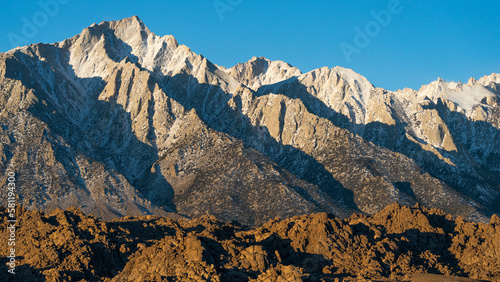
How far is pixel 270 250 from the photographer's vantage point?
374 feet

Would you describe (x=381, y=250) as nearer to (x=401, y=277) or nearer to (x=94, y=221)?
(x=401, y=277)

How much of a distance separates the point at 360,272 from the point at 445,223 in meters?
45.0

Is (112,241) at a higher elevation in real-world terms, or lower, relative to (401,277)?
higher

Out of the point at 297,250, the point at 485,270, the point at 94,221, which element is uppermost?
the point at 94,221

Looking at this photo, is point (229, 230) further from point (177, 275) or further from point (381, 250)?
point (177, 275)

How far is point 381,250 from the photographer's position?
389 feet

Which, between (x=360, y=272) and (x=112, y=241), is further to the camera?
(x=112, y=241)

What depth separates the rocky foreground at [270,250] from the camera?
98.9m

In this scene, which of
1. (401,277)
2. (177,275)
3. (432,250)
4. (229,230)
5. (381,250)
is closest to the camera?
(177,275)

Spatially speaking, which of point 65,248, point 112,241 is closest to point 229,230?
point 112,241

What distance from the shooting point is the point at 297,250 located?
385 feet

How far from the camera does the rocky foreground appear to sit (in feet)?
324

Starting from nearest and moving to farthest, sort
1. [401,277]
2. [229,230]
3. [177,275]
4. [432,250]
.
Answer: [177,275]
[401,277]
[432,250]
[229,230]

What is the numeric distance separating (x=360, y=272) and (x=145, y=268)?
28.2 metres
